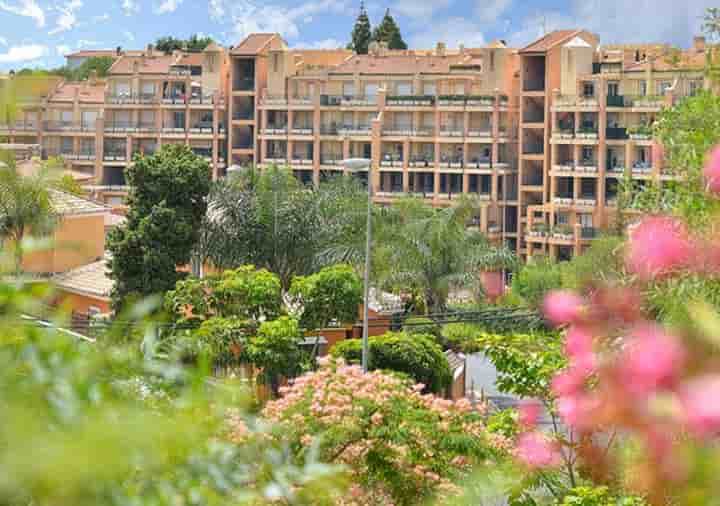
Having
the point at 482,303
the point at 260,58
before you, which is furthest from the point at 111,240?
the point at 260,58

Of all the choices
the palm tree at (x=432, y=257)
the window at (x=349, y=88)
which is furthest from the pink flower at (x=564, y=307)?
the window at (x=349, y=88)

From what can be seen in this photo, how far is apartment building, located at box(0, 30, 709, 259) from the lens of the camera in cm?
6197

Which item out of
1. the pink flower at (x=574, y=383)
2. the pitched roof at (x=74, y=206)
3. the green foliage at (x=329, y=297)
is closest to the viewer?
the pink flower at (x=574, y=383)

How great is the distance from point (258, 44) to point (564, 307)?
70.2 meters

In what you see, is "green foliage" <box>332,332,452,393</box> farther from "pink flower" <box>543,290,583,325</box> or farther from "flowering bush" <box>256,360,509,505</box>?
"pink flower" <box>543,290,583,325</box>

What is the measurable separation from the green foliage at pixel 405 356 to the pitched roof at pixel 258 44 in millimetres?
48815

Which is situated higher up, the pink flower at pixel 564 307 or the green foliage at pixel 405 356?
the pink flower at pixel 564 307

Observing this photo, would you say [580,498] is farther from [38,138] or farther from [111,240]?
[38,138]

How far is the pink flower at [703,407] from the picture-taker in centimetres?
183

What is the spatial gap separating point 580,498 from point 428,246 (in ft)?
83.6

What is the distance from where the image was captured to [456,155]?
221 feet

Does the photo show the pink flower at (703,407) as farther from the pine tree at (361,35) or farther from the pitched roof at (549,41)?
the pine tree at (361,35)

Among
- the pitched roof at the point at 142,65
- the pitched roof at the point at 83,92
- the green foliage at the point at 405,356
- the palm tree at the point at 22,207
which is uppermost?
the pitched roof at the point at 142,65

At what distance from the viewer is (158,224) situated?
30.6 m
